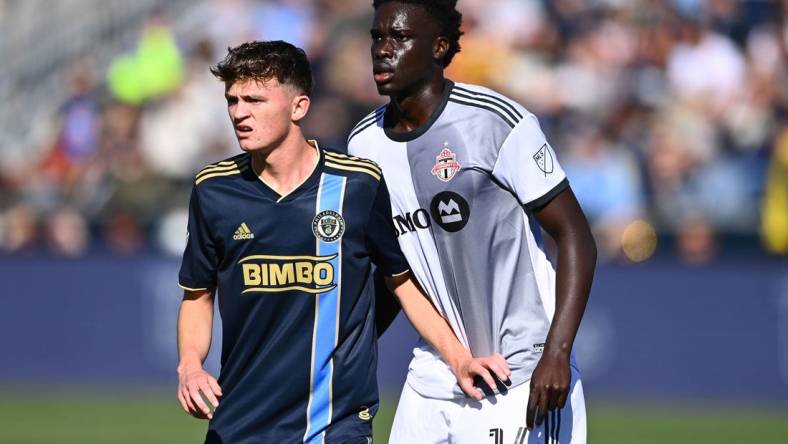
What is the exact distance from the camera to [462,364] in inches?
210

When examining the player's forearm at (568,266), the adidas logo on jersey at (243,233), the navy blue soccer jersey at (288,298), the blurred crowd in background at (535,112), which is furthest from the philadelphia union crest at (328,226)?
the blurred crowd in background at (535,112)

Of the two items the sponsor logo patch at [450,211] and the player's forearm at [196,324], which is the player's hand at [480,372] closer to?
the sponsor logo patch at [450,211]

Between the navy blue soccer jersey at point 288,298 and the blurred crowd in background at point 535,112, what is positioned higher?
the blurred crowd in background at point 535,112

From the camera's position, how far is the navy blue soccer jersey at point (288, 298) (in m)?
5.09

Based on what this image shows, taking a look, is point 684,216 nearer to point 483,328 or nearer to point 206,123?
point 206,123

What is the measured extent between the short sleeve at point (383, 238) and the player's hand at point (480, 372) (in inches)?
18.9

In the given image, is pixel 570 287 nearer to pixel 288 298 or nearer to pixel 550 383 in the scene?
pixel 550 383

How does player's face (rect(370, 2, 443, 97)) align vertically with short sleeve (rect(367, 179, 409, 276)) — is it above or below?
above

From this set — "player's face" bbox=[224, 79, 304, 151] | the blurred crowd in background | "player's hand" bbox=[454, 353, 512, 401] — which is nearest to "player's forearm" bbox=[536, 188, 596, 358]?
"player's hand" bbox=[454, 353, 512, 401]

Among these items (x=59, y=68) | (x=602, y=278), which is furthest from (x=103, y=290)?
(x=602, y=278)

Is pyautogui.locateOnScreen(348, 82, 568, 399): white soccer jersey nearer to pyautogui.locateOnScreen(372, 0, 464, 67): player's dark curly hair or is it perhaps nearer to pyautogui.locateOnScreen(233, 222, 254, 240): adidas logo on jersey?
pyautogui.locateOnScreen(372, 0, 464, 67): player's dark curly hair

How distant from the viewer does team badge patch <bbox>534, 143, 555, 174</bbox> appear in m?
5.24

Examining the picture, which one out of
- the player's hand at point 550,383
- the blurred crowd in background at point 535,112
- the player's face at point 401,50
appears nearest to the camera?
the player's hand at point 550,383

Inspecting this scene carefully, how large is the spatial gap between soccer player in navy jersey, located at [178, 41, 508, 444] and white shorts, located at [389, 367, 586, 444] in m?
0.18
